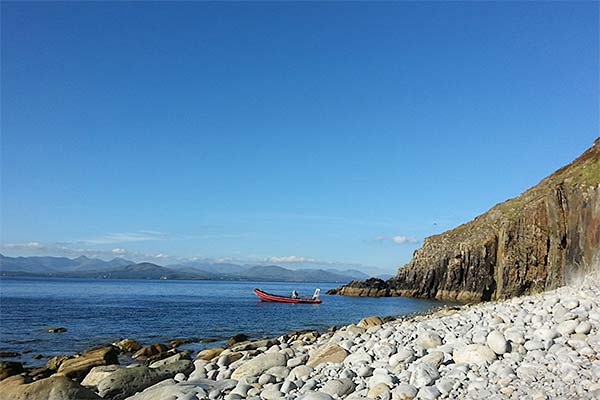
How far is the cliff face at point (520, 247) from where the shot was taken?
105ft

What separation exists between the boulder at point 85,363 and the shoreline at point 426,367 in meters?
2.51

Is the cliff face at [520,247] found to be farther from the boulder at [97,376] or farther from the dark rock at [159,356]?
the boulder at [97,376]

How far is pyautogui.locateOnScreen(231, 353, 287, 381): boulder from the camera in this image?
1040cm

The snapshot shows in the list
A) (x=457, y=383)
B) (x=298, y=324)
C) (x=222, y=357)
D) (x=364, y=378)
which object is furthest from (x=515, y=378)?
(x=298, y=324)

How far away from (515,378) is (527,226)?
41.4 meters

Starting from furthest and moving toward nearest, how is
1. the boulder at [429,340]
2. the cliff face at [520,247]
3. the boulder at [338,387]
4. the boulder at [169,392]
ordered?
the cliff face at [520,247]
the boulder at [429,340]
the boulder at [169,392]
the boulder at [338,387]

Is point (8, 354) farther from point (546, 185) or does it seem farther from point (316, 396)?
point (546, 185)

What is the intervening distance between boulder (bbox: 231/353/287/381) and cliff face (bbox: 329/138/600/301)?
1834cm

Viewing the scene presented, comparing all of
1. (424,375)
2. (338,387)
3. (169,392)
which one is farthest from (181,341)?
(424,375)

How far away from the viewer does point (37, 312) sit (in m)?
42.7

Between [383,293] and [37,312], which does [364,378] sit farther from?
[383,293]

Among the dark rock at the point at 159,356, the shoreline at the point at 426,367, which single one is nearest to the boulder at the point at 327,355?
the shoreline at the point at 426,367

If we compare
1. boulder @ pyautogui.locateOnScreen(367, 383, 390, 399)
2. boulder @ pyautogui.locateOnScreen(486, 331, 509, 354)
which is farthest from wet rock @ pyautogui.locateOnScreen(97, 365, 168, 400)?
boulder @ pyautogui.locateOnScreen(486, 331, 509, 354)

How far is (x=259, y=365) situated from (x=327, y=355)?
1493 mm
